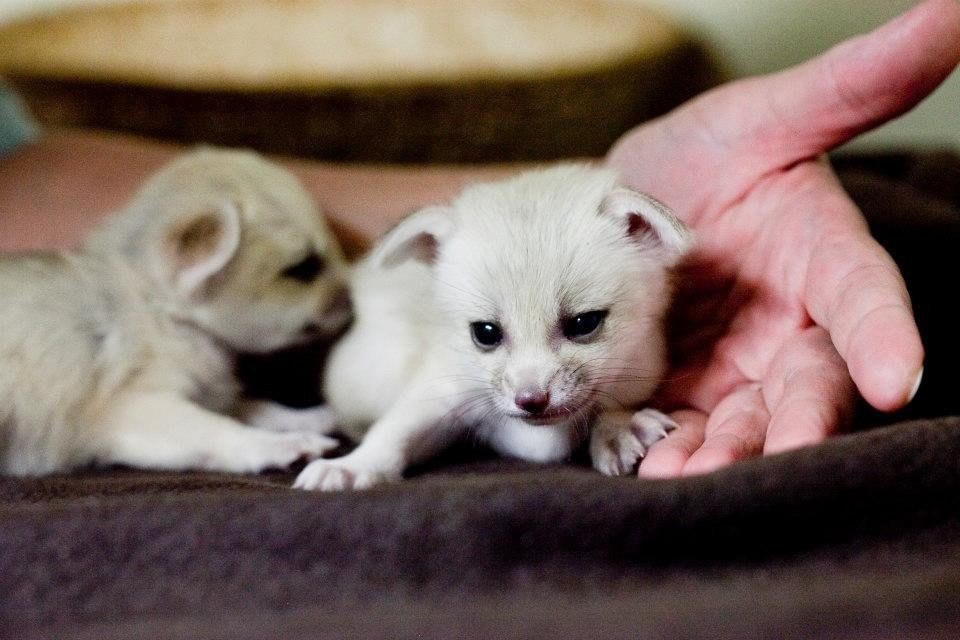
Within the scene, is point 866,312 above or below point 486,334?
above

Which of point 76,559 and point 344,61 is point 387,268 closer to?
point 76,559

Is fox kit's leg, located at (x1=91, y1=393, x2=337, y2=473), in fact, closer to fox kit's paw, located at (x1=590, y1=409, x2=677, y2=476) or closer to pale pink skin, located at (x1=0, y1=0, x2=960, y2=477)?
fox kit's paw, located at (x1=590, y1=409, x2=677, y2=476)

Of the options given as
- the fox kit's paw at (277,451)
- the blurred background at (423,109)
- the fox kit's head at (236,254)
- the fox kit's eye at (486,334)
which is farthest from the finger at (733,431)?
the blurred background at (423,109)

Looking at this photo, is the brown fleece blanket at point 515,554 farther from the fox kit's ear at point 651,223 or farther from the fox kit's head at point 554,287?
the fox kit's ear at point 651,223

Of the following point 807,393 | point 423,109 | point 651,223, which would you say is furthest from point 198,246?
point 423,109

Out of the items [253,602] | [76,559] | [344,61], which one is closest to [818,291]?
[253,602]

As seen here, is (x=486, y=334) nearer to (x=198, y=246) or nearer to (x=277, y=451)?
(x=277, y=451)

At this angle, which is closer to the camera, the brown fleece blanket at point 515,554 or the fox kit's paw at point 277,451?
the brown fleece blanket at point 515,554
